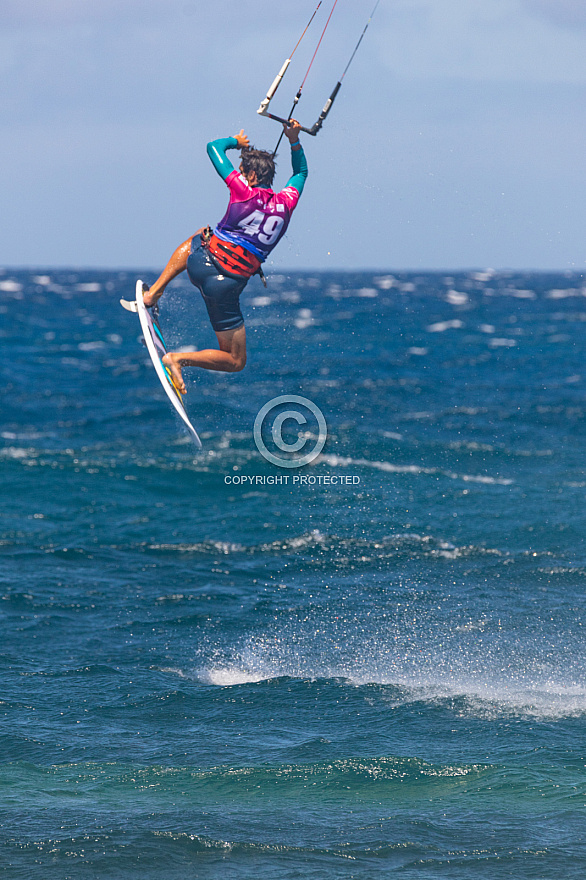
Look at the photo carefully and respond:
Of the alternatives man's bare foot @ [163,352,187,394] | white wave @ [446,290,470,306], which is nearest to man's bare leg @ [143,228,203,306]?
man's bare foot @ [163,352,187,394]

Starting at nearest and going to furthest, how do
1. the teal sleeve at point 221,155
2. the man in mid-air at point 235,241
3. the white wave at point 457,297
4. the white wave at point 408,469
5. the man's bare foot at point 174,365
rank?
the teal sleeve at point 221,155 < the man in mid-air at point 235,241 < the man's bare foot at point 174,365 < the white wave at point 408,469 < the white wave at point 457,297

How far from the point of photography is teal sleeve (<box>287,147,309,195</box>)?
40.9 feet

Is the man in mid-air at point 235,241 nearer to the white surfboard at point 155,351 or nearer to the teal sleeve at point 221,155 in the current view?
the teal sleeve at point 221,155

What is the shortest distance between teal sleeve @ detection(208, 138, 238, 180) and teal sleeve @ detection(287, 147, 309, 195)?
0.85 metres

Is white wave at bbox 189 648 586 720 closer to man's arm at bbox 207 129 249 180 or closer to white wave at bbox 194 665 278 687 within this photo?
Answer: white wave at bbox 194 665 278 687

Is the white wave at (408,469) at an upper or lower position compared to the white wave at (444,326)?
lower

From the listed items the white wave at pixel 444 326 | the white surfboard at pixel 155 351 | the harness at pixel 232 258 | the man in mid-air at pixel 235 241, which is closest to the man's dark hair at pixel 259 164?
the man in mid-air at pixel 235 241

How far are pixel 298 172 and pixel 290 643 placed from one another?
336 inches

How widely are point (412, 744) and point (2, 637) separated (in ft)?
26.8

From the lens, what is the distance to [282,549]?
2317 centimetres

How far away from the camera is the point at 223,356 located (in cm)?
1331

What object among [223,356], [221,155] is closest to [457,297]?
[223,356]

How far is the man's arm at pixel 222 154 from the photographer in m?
12.0

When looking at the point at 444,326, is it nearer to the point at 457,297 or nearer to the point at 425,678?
the point at 457,297
